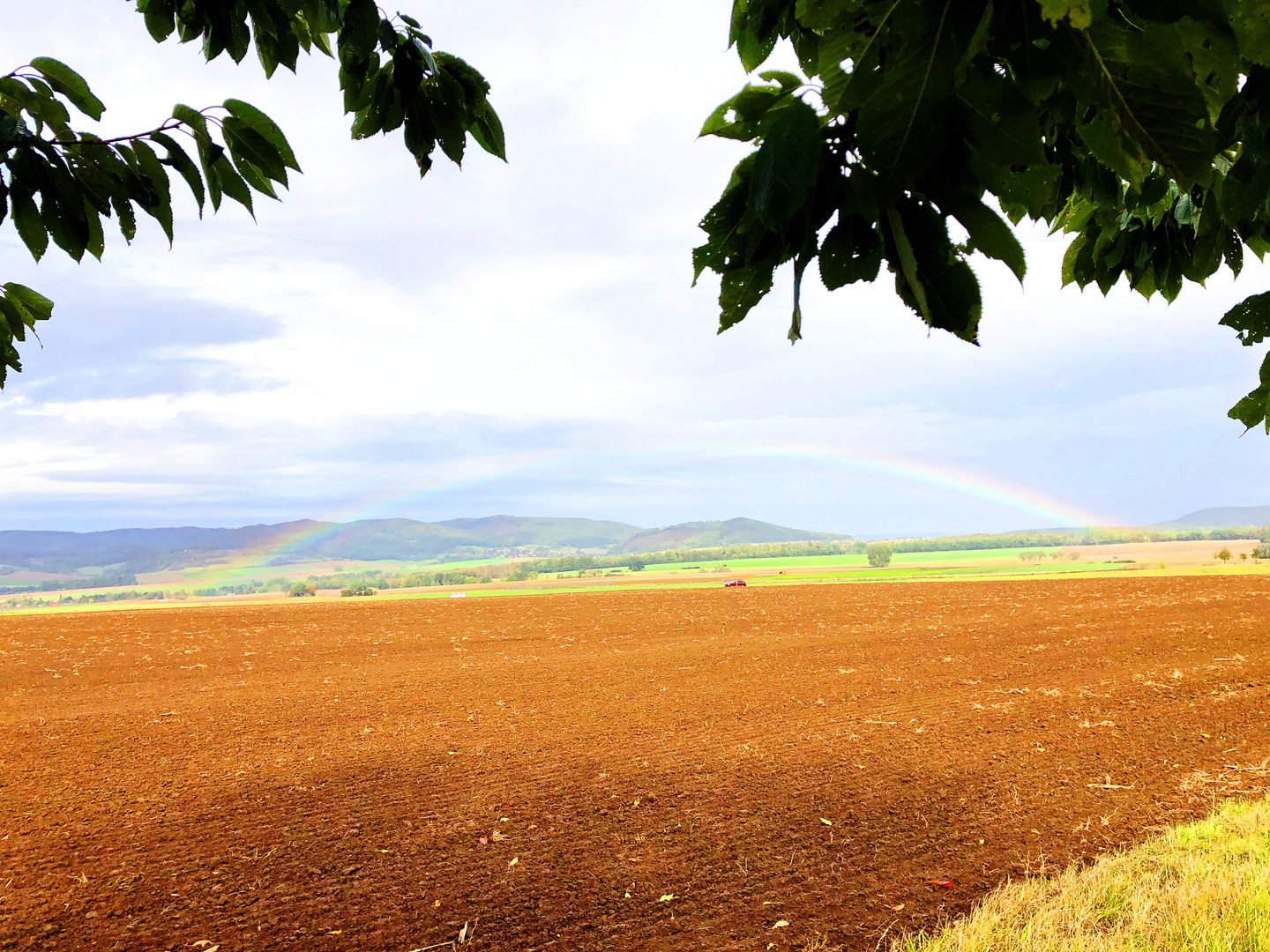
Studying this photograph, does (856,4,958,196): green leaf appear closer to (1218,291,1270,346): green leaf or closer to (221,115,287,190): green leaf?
(221,115,287,190): green leaf

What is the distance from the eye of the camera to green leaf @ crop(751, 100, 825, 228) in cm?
65

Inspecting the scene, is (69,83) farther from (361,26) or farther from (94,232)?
(361,26)

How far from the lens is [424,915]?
4805mm

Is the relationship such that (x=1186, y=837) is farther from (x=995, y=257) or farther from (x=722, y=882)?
(x=995, y=257)

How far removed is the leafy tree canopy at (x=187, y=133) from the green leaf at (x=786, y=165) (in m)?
1.15

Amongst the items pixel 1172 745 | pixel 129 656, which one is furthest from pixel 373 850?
pixel 129 656

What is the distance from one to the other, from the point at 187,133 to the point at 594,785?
6.97m

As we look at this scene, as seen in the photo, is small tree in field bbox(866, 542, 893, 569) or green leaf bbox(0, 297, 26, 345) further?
small tree in field bbox(866, 542, 893, 569)

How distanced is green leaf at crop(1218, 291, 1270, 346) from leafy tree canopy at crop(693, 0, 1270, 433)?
3.49 feet

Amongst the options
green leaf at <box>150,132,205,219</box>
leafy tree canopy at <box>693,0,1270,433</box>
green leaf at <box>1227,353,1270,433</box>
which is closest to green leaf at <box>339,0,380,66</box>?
green leaf at <box>150,132,205,219</box>

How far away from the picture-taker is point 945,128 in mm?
617

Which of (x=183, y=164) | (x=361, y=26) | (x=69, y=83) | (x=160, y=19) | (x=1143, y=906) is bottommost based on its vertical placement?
(x=1143, y=906)

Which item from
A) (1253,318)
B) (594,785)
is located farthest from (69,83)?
(594,785)

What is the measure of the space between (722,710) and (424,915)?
19.9 feet
